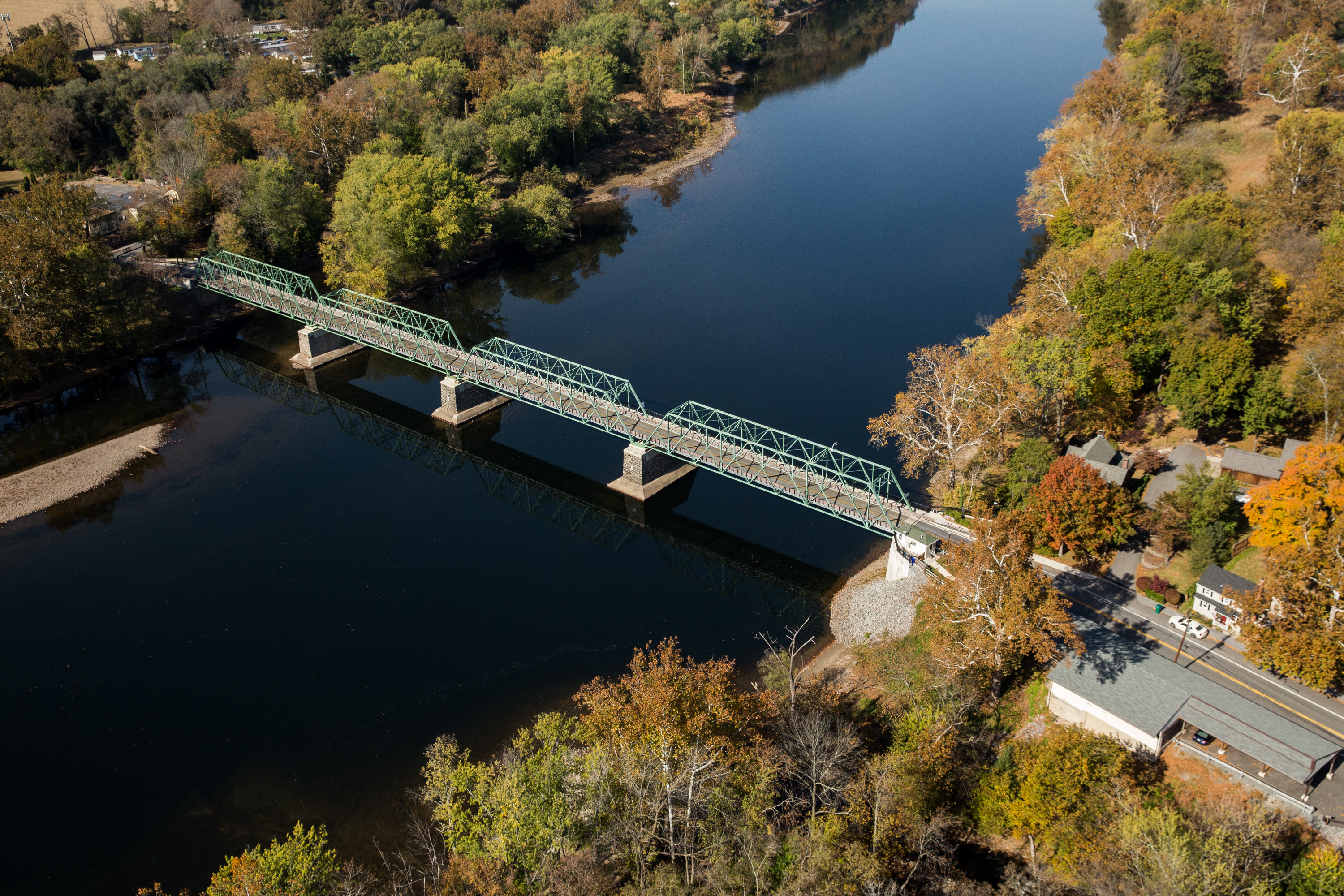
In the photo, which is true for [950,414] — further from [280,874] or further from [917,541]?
[280,874]

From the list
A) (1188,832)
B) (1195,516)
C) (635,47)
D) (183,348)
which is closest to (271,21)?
(635,47)

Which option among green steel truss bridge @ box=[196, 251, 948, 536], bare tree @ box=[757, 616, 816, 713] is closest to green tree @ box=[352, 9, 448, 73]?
green steel truss bridge @ box=[196, 251, 948, 536]

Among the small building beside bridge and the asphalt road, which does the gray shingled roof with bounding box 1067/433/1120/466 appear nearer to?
the asphalt road

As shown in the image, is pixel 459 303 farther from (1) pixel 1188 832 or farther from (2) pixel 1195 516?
(1) pixel 1188 832

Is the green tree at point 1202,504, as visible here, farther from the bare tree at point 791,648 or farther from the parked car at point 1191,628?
the bare tree at point 791,648

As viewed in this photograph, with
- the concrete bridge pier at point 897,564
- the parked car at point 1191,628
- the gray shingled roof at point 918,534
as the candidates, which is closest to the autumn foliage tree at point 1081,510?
the parked car at point 1191,628

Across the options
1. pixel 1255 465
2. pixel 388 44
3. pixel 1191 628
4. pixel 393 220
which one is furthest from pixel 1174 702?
pixel 388 44
